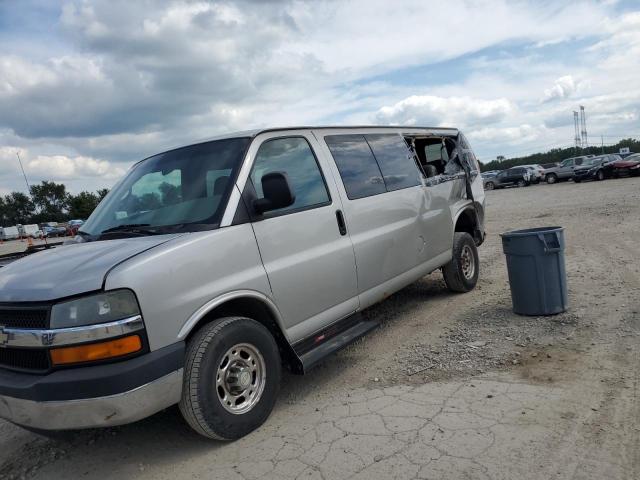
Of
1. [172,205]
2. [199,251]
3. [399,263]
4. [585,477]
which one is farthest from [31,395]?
[399,263]

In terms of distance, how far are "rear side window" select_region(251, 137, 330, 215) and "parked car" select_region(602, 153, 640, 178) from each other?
3275 cm

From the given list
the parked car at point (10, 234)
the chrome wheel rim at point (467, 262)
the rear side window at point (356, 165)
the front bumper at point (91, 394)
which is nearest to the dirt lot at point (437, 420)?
the front bumper at point (91, 394)

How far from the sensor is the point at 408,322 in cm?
591

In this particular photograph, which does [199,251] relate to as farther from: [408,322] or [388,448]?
[408,322]

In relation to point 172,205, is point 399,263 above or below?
below

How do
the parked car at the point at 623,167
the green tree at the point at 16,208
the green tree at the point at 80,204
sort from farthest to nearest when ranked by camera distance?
the green tree at the point at 16,208 < the green tree at the point at 80,204 < the parked car at the point at 623,167

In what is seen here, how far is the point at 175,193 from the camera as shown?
392cm

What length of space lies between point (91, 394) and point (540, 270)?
4411 millimetres

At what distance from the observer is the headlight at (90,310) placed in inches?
112

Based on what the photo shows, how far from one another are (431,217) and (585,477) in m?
3.55

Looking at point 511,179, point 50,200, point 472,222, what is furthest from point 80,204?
point 472,222

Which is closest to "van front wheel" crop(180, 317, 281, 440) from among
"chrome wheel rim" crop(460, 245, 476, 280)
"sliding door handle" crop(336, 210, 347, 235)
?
"sliding door handle" crop(336, 210, 347, 235)

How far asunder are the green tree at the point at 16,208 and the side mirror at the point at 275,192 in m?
114

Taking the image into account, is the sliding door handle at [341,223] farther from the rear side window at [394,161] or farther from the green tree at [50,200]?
the green tree at [50,200]
